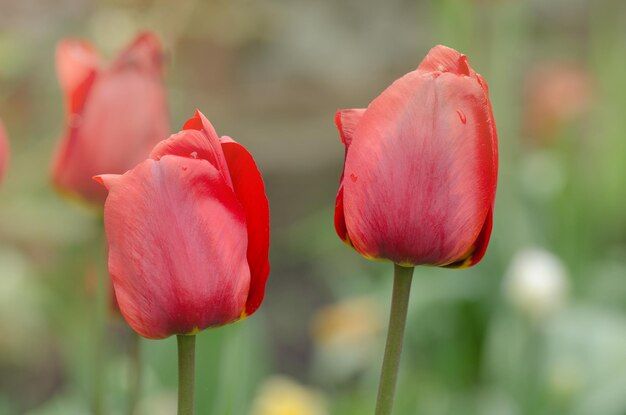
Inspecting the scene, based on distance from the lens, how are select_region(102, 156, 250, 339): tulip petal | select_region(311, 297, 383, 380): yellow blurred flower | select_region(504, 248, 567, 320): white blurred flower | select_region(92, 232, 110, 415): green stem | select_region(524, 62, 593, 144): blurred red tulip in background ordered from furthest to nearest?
select_region(524, 62, 593, 144): blurred red tulip in background → select_region(311, 297, 383, 380): yellow blurred flower → select_region(504, 248, 567, 320): white blurred flower → select_region(92, 232, 110, 415): green stem → select_region(102, 156, 250, 339): tulip petal

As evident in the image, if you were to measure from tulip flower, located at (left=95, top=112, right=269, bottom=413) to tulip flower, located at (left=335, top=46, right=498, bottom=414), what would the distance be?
1.7 inches

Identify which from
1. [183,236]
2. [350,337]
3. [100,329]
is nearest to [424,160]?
[183,236]

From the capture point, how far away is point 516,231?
1721 millimetres

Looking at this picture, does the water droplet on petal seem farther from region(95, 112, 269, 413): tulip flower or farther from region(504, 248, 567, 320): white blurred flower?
region(504, 248, 567, 320): white blurred flower

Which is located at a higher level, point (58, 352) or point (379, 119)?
point (379, 119)

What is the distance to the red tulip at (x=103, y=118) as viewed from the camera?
716mm

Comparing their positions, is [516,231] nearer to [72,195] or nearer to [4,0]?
[72,195]

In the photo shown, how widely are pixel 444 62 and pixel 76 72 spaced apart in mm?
317

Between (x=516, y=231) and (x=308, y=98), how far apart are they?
1.68 metres

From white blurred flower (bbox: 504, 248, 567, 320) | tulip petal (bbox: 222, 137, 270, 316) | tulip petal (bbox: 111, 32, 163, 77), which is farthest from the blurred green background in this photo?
tulip petal (bbox: 222, 137, 270, 316)

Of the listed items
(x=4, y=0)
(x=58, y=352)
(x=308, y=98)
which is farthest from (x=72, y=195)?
(x=308, y=98)

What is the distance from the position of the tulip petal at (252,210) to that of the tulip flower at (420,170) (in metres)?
0.04

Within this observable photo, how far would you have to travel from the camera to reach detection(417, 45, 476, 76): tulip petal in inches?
18.5

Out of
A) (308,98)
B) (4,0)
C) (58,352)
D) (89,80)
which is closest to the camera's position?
(89,80)
